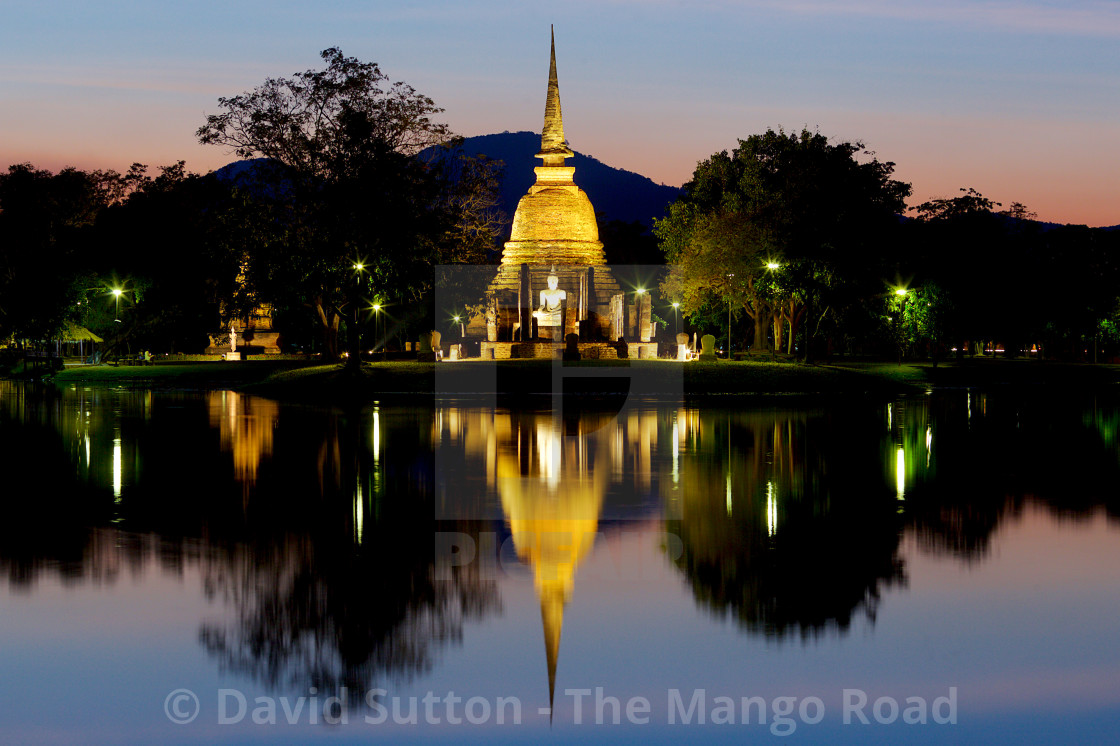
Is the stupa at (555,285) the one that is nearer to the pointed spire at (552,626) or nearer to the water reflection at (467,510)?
the water reflection at (467,510)

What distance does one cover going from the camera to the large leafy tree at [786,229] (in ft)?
189

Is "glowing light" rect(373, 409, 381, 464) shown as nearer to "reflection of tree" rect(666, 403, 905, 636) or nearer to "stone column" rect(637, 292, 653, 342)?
"reflection of tree" rect(666, 403, 905, 636)

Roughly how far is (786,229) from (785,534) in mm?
47180

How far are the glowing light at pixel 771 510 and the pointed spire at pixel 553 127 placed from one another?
2588 inches

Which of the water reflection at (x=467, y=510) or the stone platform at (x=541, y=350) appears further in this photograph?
the stone platform at (x=541, y=350)

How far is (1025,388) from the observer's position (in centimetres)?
5178

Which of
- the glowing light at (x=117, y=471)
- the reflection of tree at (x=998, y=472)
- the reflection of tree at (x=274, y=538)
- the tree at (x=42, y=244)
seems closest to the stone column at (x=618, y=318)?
the tree at (x=42, y=244)

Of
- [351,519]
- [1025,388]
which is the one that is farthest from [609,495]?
[1025,388]

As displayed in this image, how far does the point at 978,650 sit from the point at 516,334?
60869 millimetres

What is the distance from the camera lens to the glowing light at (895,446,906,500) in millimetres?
15828

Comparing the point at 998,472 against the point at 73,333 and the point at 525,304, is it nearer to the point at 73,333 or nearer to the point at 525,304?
the point at 525,304

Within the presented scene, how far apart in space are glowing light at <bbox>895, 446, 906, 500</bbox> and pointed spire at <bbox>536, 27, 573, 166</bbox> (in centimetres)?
6066

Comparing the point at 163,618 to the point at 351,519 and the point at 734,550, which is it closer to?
the point at 351,519
